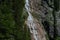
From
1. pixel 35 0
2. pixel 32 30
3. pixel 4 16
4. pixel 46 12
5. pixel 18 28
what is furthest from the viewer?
pixel 46 12

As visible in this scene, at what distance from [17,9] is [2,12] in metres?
1.13

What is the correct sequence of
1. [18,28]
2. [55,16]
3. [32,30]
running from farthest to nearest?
[55,16] → [32,30] → [18,28]

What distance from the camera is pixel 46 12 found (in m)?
18.5

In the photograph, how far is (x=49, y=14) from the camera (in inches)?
742

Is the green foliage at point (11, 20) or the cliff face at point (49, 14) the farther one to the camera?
the cliff face at point (49, 14)

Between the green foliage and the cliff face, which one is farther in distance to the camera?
the cliff face

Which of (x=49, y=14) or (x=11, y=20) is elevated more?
(x=49, y=14)

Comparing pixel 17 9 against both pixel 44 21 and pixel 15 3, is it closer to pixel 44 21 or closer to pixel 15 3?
pixel 15 3

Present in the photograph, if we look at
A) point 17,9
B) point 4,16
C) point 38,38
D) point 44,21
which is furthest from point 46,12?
point 4,16

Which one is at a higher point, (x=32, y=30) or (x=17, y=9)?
(x=17, y=9)

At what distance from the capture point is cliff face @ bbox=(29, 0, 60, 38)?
1722 cm

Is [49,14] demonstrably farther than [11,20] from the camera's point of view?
Yes

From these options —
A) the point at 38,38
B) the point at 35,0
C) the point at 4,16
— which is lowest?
the point at 38,38

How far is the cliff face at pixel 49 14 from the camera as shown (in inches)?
678
